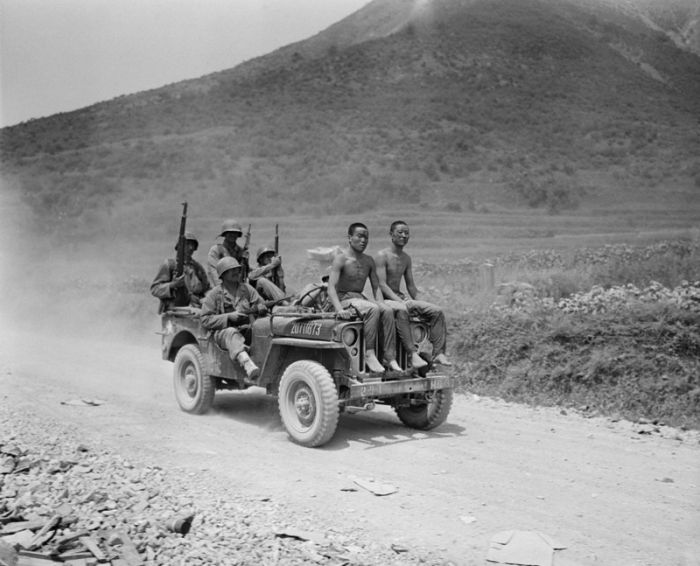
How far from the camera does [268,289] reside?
9.58 metres

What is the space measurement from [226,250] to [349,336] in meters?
3.38

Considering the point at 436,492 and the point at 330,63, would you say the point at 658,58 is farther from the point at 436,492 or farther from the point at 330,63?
the point at 436,492

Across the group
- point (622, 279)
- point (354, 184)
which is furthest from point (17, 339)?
point (354, 184)

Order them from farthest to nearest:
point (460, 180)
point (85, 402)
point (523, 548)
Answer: point (460, 180) < point (85, 402) < point (523, 548)

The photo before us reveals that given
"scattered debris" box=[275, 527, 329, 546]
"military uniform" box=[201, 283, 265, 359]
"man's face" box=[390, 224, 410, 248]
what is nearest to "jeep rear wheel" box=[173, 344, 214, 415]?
"military uniform" box=[201, 283, 265, 359]

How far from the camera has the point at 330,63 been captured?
54375 mm

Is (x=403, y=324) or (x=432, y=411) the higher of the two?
(x=403, y=324)

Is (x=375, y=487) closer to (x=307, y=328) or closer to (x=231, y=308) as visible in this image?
(x=307, y=328)

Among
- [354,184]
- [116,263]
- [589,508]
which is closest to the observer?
[589,508]

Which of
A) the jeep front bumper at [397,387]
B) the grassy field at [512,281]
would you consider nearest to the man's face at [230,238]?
the jeep front bumper at [397,387]

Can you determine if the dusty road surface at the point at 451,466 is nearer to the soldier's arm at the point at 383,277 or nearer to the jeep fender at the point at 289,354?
the jeep fender at the point at 289,354

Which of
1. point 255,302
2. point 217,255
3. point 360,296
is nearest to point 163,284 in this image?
point 217,255

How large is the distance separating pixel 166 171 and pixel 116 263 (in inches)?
512

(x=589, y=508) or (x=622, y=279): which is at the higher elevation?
(x=622, y=279)
